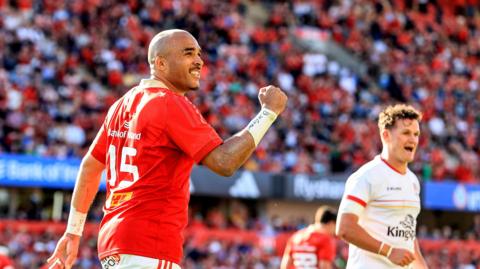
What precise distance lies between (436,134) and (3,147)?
14196 mm

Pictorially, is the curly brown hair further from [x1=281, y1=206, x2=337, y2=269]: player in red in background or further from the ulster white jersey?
[x1=281, y1=206, x2=337, y2=269]: player in red in background

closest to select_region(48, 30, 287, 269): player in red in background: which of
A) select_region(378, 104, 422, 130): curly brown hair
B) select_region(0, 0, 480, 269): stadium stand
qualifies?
select_region(378, 104, 422, 130): curly brown hair

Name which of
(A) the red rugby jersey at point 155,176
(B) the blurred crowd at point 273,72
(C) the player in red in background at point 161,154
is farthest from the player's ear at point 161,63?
(B) the blurred crowd at point 273,72

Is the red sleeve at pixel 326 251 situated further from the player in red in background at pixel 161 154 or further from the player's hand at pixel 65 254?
the player in red in background at pixel 161 154

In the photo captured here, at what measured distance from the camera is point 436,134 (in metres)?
33.2

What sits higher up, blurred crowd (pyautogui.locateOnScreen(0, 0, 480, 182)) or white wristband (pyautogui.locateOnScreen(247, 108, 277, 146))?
blurred crowd (pyautogui.locateOnScreen(0, 0, 480, 182))

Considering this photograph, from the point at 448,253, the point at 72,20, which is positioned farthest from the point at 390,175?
the point at 72,20

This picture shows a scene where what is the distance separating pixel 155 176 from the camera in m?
6.39

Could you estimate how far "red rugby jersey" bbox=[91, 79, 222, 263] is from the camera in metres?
6.32

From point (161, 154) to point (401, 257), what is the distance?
2452 mm

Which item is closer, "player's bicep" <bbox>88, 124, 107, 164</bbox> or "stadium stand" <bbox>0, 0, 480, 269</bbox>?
"player's bicep" <bbox>88, 124, 107, 164</bbox>

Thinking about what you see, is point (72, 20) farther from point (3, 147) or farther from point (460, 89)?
point (460, 89)

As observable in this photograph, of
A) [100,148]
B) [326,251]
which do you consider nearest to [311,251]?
[326,251]

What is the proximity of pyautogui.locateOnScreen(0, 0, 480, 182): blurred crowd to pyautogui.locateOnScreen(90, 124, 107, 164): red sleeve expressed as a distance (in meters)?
17.0
